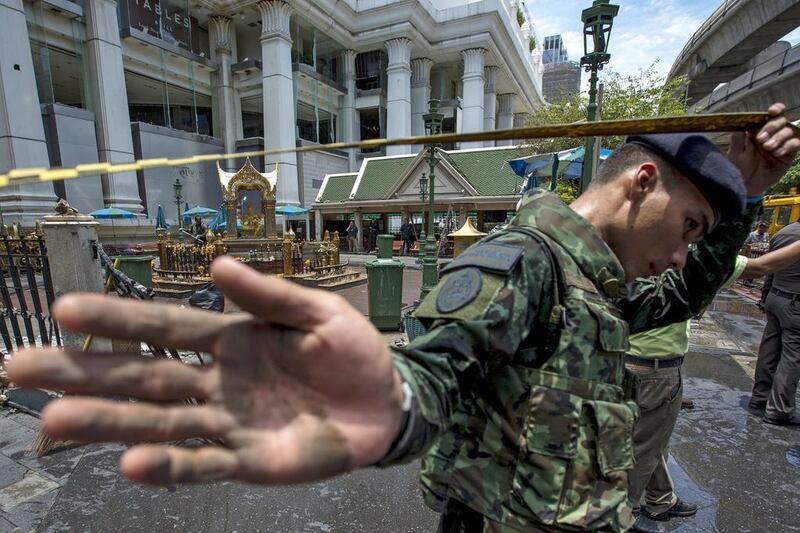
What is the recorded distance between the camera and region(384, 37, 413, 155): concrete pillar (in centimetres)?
2969

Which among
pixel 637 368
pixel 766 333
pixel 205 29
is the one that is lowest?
pixel 766 333

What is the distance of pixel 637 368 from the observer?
2396mm

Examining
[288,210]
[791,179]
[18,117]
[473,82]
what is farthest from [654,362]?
[473,82]

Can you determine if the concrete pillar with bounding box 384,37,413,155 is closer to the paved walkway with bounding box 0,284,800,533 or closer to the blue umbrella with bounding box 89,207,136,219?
the blue umbrella with bounding box 89,207,136,219

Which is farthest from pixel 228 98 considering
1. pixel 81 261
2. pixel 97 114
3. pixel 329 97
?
pixel 81 261

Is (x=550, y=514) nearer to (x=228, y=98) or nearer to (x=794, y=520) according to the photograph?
(x=794, y=520)

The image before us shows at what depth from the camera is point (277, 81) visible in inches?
943

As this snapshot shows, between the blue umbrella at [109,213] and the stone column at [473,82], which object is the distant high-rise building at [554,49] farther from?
the blue umbrella at [109,213]

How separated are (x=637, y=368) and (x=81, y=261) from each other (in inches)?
195

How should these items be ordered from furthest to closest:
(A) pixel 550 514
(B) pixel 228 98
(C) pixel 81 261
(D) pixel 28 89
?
(B) pixel 228 98 → (D) pixel 28 89 → (C) pixel 81 261 → (A) pixel 550 514

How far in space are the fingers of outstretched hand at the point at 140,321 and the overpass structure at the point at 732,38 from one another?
69.3 feet

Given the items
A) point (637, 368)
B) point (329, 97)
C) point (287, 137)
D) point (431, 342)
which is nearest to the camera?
point (431, 342)

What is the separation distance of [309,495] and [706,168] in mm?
2976

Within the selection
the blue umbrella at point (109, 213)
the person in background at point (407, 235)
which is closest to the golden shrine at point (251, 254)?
the blue umbrella at point (109, 213)
